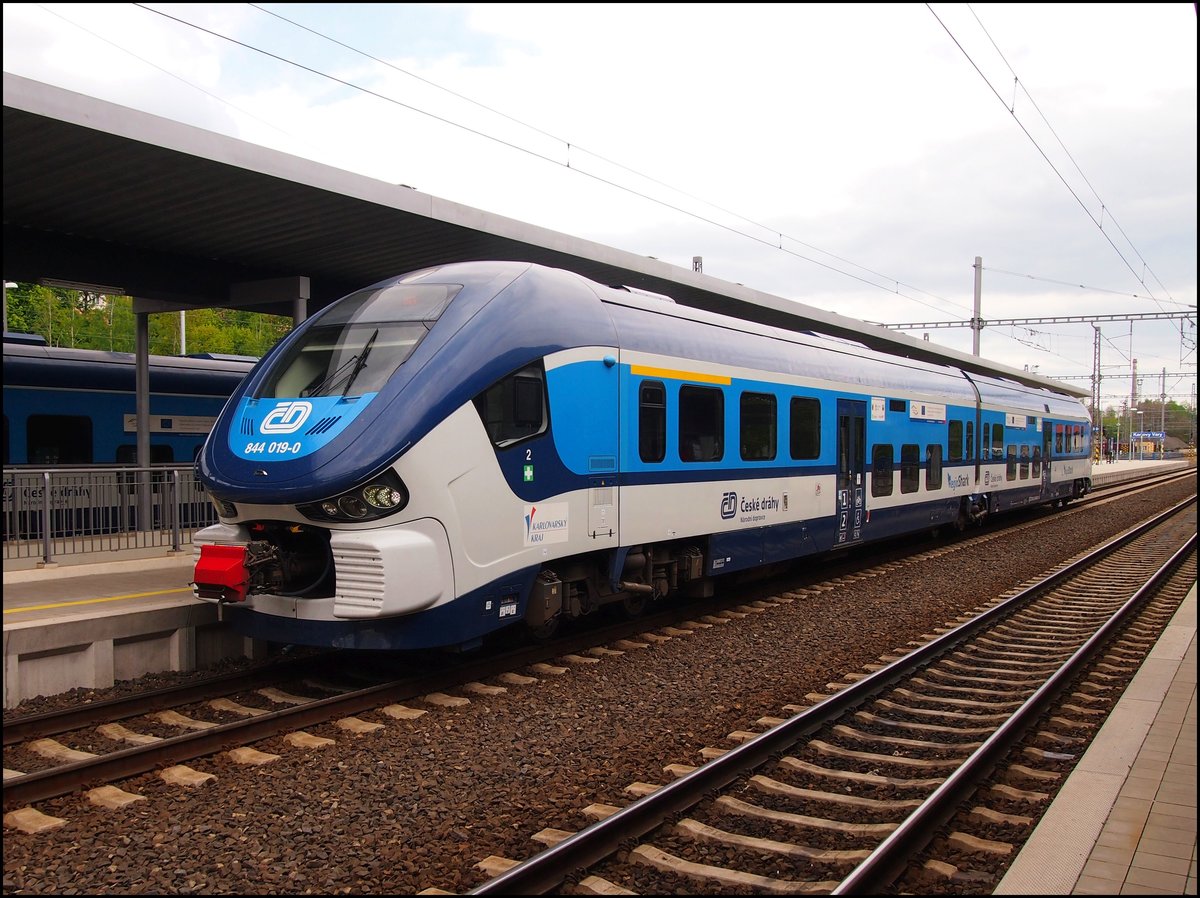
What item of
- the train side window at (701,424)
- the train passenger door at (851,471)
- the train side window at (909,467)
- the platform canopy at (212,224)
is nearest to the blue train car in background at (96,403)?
the platform canopy at (212,224)

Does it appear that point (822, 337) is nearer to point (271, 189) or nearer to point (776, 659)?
point (776, 659)

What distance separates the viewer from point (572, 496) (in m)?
7.91

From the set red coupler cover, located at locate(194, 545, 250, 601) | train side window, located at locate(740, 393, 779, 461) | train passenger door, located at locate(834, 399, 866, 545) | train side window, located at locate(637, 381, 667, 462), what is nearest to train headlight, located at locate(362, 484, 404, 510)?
red coupler cover, located at locate(194, 545, 250, 601)

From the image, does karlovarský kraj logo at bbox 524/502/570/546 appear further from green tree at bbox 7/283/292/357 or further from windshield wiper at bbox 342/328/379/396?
green tree at bbox 7/283/292/357

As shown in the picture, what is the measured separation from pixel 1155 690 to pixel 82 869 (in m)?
7.10

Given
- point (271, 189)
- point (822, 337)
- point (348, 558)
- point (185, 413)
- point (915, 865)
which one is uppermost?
point (271, 189)

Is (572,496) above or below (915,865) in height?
above

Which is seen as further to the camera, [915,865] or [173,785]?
[173,785]

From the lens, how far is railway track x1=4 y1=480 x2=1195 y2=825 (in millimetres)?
5305

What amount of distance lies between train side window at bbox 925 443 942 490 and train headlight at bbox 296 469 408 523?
11.7 meters

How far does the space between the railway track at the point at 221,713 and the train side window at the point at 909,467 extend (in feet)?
26.5

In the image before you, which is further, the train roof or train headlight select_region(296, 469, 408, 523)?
the train roof

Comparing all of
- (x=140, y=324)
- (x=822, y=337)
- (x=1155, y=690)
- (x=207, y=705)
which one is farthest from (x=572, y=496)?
(x=140, y=324)

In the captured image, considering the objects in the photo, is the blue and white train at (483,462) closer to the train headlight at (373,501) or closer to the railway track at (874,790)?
the train headlight at (373,501)
